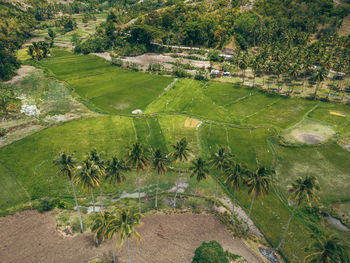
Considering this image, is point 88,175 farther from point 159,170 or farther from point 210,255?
point 210,255

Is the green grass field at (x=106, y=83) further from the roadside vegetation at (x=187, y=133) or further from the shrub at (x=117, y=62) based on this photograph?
the shrub at (x=117, y=62)

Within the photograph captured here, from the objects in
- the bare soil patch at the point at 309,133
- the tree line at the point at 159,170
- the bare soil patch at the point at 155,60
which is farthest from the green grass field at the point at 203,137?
the bare soil patch at the point at 155,60

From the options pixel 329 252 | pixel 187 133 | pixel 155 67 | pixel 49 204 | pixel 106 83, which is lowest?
pixel 187 133

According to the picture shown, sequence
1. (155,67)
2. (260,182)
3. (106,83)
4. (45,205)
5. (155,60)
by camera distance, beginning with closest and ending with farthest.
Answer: (260,182)
(45,205)
(106,83)
(155,67)
(155,60)

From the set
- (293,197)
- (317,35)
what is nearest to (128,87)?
(293,197)

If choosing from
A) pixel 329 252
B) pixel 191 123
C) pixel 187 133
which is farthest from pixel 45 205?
pixel 329 252

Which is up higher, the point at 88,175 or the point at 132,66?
the point at 88,175

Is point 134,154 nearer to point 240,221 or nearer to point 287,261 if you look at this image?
point 240,221
